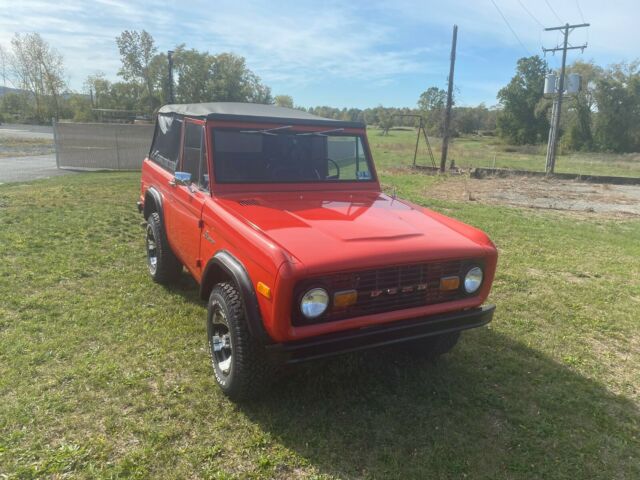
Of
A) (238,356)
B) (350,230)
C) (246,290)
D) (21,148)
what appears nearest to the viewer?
(246,290)

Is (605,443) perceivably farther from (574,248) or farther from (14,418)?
(574,248)

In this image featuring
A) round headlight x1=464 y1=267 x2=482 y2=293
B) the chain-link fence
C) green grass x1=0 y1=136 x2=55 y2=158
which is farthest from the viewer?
green grass x1=0 y1=136 x2=55 y2=158

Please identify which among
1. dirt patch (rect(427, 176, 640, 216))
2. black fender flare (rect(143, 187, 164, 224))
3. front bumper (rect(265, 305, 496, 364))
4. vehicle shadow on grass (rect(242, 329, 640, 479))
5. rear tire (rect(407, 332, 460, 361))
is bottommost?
vehicle shadow on grass (rect(242, 329, 640, 479))

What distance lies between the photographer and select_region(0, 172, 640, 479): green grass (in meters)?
2.67

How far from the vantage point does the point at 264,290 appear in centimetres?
265

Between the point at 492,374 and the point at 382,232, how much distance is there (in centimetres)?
161

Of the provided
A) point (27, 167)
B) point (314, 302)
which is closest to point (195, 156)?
point (314, 302)

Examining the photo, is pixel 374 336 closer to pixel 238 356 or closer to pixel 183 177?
pixel 238 356

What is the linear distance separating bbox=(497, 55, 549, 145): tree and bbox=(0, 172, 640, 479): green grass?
68104 millimetres

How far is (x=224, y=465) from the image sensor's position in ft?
8.59

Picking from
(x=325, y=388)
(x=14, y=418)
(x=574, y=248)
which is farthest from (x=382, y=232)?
(x=574, y=248)

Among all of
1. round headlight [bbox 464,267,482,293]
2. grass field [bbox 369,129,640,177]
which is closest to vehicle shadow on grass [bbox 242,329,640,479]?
round headlight [bbox 464,267,482,293]

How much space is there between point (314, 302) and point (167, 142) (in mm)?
3276

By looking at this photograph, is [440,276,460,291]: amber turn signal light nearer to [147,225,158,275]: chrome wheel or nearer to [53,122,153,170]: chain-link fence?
[147,225,158,275]: chrome wheel
